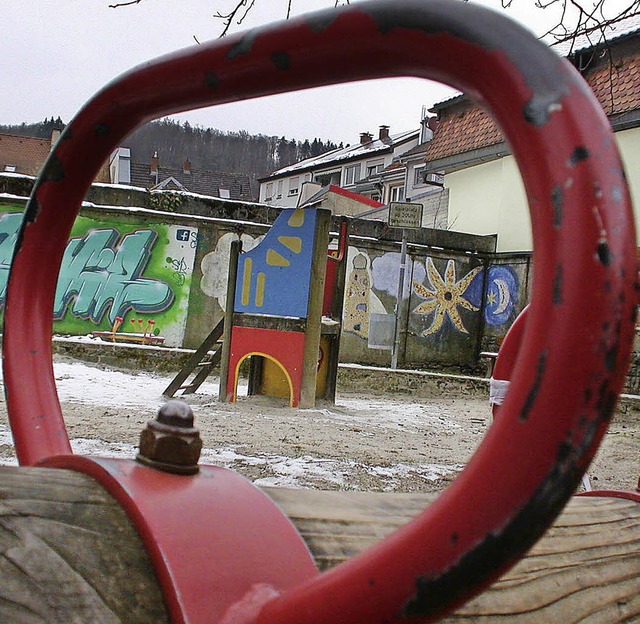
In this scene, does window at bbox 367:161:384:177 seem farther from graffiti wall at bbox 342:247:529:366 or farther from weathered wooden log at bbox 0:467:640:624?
weathered wooden log at bbox 0:467:640:624

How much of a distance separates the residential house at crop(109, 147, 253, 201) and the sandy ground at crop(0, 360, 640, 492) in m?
27.8

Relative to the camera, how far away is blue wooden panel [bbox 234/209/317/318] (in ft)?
19.6

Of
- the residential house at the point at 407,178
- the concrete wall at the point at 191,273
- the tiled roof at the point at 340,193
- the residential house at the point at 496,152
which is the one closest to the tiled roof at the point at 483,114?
the residential house at the point at 496,152

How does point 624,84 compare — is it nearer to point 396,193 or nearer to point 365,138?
point 396,193

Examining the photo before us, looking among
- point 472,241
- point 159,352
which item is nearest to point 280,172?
point 472,241

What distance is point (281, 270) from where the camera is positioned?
6.07m

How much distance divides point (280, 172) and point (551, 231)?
38.4 m

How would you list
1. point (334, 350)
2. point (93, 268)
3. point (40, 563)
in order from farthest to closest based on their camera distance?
1. point (93, 268)
2. point (334, 350)
3. point (40, 563)

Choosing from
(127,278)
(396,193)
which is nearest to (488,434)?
(127,278)

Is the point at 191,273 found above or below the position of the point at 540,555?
above

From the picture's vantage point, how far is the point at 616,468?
4.48m

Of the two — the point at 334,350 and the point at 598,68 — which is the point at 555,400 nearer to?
the point at 334,350

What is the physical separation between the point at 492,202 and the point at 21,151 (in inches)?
1450

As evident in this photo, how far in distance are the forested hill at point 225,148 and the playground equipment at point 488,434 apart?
43.9m
